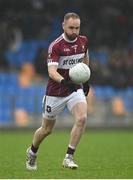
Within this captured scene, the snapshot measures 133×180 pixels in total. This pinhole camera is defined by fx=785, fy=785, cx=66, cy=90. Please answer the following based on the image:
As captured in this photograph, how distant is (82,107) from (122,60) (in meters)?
19.4

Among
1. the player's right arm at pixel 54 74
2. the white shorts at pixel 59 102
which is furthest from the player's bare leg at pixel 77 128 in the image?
the player's right arm at pixel 54 74

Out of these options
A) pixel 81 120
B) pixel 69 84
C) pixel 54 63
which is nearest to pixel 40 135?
pixel 81 120

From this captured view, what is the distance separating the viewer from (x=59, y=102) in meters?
12.9

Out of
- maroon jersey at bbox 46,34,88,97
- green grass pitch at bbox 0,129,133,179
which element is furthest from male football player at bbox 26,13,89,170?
green grass pitch at bbox 0,129,133,179

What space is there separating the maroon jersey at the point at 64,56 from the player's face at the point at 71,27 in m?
0.15

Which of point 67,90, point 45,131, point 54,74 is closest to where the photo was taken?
point 54,74

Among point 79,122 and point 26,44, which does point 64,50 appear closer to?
point 79,122

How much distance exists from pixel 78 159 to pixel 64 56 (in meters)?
3.10

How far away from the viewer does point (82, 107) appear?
12.8m

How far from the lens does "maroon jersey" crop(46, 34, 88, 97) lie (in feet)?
42.2

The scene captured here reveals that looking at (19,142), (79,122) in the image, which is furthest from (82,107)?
(19,142)

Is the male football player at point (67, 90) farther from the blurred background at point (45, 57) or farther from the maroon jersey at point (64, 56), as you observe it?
the blurred background at point (45, 57)

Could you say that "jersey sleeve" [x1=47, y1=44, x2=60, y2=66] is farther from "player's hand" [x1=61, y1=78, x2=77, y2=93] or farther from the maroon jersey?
"player's hand" [x1=61, y1=78, x2=77, y2=93]

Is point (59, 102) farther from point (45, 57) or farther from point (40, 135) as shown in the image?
point (45, 57)
